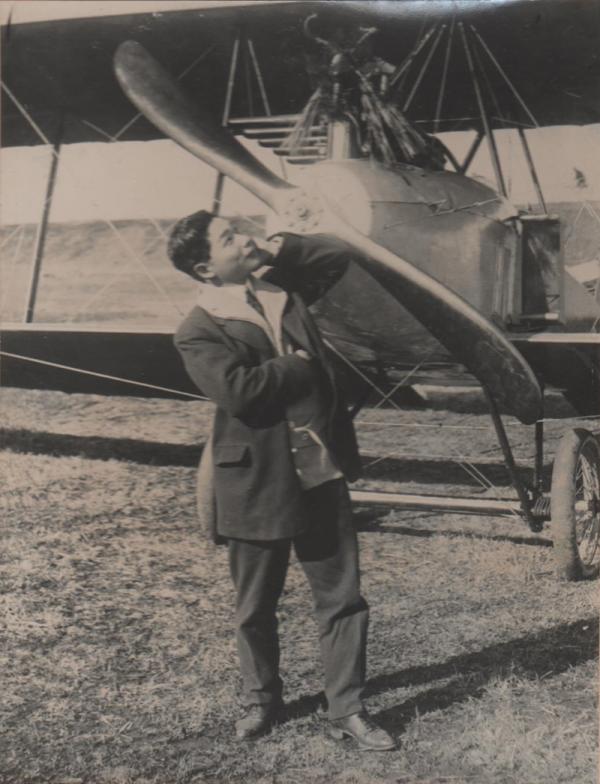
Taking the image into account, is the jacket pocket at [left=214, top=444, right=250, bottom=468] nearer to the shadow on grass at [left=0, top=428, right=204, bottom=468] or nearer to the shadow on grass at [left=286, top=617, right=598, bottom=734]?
the shadow on grass at [left=286, top=617, right=598, bottom=734]

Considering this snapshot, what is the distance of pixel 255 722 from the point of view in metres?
2.26

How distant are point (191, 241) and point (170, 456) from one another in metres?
2.93

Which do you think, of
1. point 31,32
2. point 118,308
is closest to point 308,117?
point 31,32

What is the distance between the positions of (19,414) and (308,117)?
9.53 ft

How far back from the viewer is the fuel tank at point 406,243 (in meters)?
3.14

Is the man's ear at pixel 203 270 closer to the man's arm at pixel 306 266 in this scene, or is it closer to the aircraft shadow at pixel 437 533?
the man's arm at pixel 306 266

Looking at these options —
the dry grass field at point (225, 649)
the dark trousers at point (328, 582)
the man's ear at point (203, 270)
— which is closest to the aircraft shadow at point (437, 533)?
the dry grass field at point (225, 649)

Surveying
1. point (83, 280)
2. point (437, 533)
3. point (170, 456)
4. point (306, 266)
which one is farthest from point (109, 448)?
point (83, 280)

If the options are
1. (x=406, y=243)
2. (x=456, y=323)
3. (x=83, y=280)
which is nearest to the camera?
(x=456, y=323)

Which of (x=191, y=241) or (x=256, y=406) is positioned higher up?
(x=191, y=241)

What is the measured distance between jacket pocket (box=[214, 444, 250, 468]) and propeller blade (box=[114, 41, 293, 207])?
41.3 inches

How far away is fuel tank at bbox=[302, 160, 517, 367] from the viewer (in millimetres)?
3143

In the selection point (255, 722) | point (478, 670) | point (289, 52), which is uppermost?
point (289, 52)

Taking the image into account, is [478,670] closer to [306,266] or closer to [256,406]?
[256,406]
